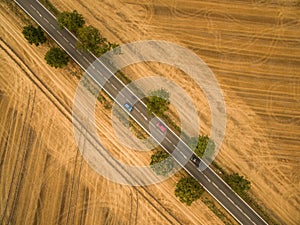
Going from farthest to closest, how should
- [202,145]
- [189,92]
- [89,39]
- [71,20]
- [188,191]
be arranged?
[189,92], [71,20], [89,39], [202,145], [188,191]

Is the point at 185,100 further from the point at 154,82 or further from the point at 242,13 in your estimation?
the point at 242,13

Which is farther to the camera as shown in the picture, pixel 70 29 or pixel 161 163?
pixel 70 29

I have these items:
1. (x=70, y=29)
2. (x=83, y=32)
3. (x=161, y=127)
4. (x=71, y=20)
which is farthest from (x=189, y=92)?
(x=71, y=20)

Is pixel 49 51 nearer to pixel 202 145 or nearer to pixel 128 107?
pixel 128 107

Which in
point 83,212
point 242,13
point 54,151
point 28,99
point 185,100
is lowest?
point 83,212

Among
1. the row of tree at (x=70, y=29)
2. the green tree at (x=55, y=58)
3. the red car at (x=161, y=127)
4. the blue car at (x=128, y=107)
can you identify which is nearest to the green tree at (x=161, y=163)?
the red car at (x=161, y=127)

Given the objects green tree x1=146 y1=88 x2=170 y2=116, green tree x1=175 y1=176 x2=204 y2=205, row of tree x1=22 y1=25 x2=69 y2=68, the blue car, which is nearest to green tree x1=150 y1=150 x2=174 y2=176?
green tree x1=175 y1=176 x2=204 y2=205

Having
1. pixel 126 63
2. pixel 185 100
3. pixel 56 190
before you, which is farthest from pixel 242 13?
pixel 56 190
